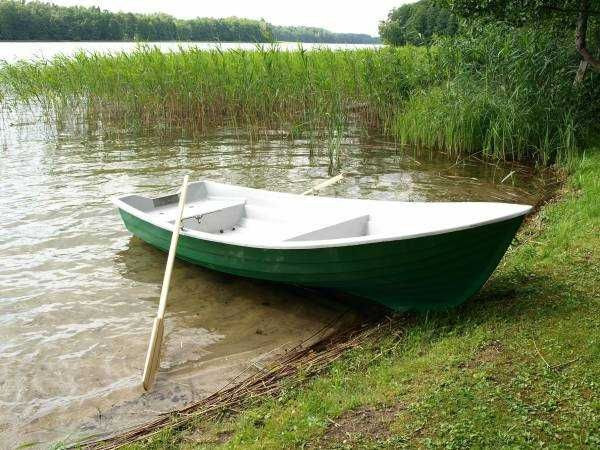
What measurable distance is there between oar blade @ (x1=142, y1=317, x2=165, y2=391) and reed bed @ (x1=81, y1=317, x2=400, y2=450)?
0.39 meters

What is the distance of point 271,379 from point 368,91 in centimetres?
831

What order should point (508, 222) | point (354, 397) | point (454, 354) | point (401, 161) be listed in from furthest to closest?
point (401, 161) → point (508, 222) → point (454, 354) → point (354, 397)

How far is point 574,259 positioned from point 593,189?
2.11 m

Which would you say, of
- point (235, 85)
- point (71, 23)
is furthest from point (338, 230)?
point (71, 23)

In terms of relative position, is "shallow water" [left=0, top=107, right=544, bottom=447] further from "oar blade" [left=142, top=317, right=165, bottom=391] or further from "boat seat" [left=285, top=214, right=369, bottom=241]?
"boat seat" [left=285, top=214, right=369, bottom=241]

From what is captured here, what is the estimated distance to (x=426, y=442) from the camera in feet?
8.90

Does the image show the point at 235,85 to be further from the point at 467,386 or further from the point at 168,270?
the point at 467,386

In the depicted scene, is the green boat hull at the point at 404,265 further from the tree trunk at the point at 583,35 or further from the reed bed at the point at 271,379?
the tree trunk at the point at 583,35

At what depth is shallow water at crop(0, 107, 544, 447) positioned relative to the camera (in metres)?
3.83

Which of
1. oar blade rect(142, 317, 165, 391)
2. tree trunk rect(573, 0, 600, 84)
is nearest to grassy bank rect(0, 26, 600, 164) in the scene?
tree trunk rect(573, 0, 600, 84)

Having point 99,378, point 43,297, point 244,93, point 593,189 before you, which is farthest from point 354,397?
point 244,93

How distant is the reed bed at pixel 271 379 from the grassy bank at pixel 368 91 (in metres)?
5.29

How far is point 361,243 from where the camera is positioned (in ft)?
13.2

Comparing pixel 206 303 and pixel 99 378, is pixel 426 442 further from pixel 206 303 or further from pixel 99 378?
pixel 206 303
